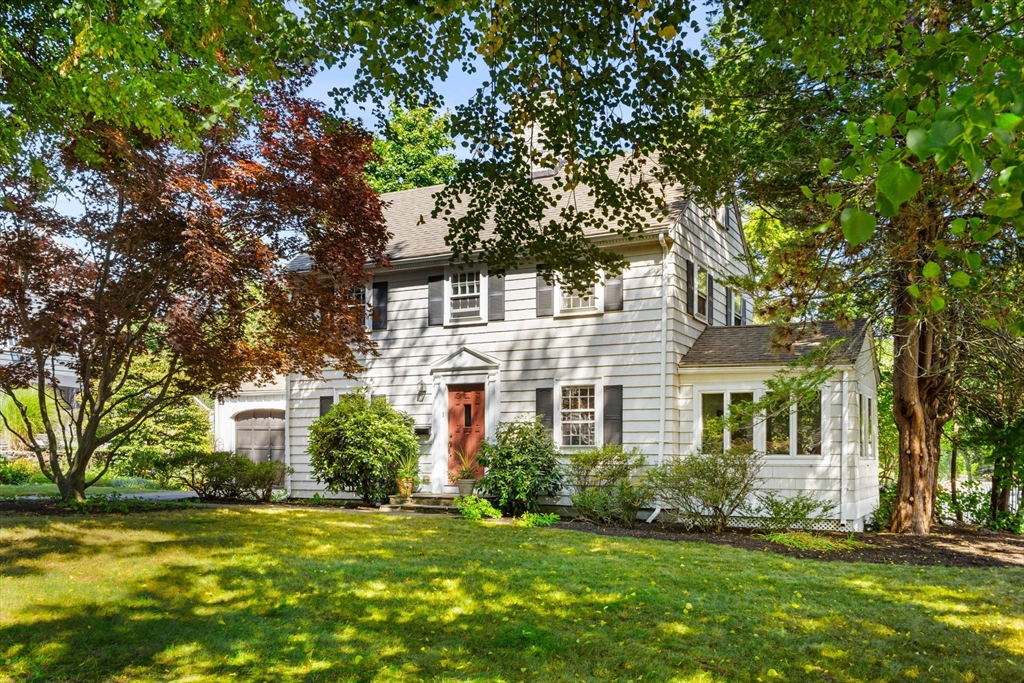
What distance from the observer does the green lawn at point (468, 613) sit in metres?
5.39

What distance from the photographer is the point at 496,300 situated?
1664cm

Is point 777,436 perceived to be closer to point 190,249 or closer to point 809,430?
point 809,430

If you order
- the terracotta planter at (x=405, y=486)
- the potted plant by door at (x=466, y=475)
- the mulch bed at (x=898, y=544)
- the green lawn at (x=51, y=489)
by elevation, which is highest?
the potted plant by door at (x=466, y=475)

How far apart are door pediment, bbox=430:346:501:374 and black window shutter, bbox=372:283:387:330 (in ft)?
5.82

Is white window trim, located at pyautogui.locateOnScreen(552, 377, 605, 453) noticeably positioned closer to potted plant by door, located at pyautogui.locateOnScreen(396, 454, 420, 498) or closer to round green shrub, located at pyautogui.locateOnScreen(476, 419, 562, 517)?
round green shrub, located at pyautogui.locateOnScreen(476, 419, 562, 517)

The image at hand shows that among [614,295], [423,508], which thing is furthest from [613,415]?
[423,508]

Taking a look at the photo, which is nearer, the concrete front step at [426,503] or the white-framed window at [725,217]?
the concrete front step at [426,503]

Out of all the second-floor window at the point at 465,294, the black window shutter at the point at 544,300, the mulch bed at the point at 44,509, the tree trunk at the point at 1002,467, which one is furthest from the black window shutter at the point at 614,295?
the mulch bed at the point at 44,509

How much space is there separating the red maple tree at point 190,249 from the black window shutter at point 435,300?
4878 millimetres

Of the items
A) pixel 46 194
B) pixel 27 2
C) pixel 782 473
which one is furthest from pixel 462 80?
pixel 782 473

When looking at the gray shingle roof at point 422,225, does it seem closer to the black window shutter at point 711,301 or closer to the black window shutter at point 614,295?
the black window shutter at point 614,295

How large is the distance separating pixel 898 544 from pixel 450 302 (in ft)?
32.2

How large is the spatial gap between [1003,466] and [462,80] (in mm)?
12838

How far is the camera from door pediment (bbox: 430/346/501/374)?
16.5 metres
